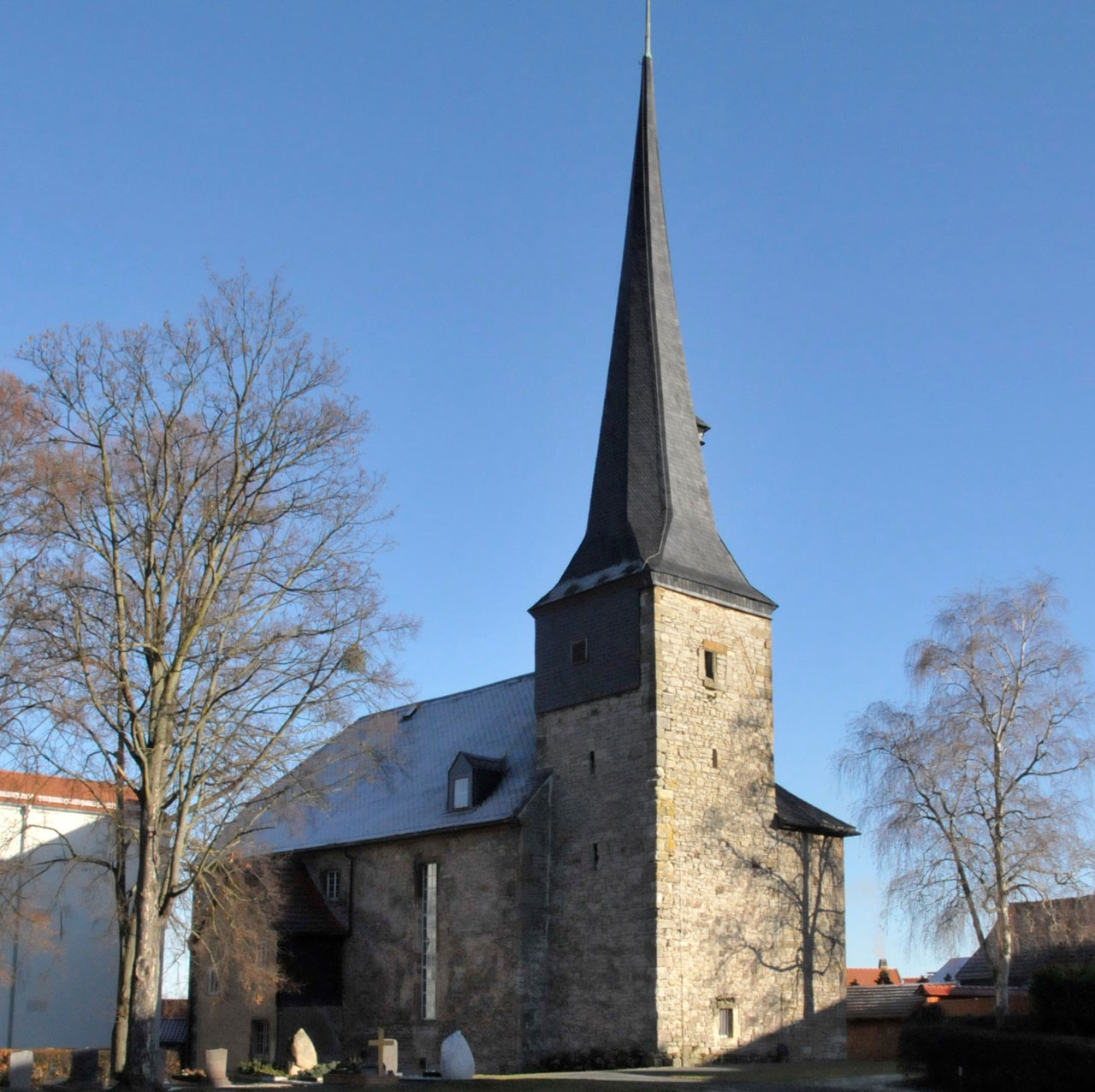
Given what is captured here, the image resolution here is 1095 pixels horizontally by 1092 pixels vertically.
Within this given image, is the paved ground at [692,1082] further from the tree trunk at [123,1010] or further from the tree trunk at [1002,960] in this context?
the tree trunk at [1002,960]

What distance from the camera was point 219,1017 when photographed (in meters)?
31.4

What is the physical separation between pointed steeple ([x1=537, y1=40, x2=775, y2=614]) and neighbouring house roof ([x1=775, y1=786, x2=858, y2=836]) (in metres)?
4.21

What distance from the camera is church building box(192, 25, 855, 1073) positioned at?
24969mm

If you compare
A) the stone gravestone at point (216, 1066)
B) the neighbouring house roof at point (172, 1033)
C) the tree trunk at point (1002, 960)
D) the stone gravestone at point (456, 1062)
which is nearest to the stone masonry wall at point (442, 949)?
the stone gravestone at point (456, 1062)

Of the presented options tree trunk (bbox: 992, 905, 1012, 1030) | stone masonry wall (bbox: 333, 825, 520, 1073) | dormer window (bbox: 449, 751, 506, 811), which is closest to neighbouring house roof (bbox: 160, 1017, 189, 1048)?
stone masonry wall (bbox: 333, 825, 520, 1073)

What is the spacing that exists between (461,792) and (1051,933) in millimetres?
12369

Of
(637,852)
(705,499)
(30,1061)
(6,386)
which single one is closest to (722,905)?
(637,852)

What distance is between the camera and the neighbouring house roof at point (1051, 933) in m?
24.8

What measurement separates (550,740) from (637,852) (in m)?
3.79

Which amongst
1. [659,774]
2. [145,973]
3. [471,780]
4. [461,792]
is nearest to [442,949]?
[461,792]

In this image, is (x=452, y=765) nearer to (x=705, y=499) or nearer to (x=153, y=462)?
(x=705, y=499)

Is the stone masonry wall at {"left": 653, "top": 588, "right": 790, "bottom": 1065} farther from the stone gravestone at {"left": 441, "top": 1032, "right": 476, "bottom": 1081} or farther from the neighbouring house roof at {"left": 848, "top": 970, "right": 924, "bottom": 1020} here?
the stone gravestone at {"left": 441, "top": 1032, "right": 476, "bottom": 1081}

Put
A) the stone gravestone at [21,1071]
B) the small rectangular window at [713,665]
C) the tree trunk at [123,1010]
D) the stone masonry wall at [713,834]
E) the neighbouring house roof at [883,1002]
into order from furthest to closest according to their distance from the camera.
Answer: the neighbouring house roof at [883,1002], the small rectangular window at [713,665], the stone masonry wall at [713,834], the stone gravestone at [21,1071], the tree trunk at [123,1010]

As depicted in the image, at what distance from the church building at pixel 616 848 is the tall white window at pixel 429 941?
2.5 inches
